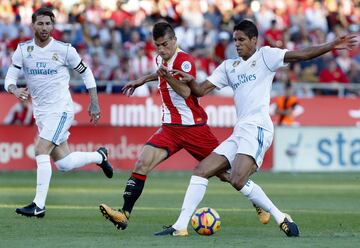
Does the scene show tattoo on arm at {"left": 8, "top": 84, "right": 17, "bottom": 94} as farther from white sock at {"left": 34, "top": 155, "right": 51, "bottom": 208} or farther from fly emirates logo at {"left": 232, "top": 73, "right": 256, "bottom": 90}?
fly emirates logo at {"left": 232, "top": 73, "right": 256, "bottom": 90}

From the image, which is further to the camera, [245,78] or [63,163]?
[63,163]

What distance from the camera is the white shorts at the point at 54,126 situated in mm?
13492


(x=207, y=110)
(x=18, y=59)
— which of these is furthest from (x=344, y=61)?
(x=18, y=59)

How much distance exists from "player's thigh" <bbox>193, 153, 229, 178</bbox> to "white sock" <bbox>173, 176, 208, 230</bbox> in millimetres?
68

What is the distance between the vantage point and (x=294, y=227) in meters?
10.9

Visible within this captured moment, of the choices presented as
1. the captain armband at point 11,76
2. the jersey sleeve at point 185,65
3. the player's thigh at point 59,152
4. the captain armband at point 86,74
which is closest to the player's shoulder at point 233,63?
the jersey sleeve at point 185,65

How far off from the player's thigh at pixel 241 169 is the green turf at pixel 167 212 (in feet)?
1.91

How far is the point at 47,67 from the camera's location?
44.4ft

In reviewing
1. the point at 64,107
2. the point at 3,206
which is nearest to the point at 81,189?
the point at 3,206

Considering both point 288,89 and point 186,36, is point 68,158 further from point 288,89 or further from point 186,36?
point 186,36

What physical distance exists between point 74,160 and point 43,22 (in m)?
1.95

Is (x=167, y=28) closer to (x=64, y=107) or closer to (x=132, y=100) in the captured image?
(x=64, y=107)

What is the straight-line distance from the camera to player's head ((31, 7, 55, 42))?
13156 millimetres

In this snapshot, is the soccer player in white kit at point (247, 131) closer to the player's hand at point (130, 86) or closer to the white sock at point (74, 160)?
the player's hand at point (130, 86)
